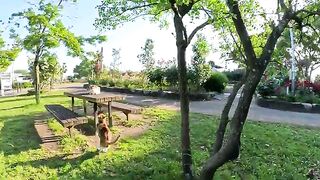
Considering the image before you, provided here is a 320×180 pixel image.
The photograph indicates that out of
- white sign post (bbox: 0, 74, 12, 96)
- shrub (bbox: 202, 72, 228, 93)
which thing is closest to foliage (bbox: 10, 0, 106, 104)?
shrub (bbox: 202, 72, 228, 93)

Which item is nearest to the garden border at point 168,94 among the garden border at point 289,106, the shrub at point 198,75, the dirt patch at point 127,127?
the shrub at point 198,75

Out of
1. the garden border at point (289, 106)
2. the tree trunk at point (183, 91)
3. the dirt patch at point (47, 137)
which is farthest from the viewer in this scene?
the garden border at point (289, 106)

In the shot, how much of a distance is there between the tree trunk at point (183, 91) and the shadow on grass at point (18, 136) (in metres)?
3.41

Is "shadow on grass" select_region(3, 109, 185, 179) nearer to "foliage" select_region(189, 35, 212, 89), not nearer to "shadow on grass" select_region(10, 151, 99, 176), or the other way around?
"shadow on grass" select_region(10, 151, 99, 176)

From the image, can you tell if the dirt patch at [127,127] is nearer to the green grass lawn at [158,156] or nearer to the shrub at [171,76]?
the green grass lawn at [158,156]

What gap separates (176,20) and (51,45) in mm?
10732

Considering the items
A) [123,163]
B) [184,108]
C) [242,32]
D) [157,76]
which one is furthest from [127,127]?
[157,76]

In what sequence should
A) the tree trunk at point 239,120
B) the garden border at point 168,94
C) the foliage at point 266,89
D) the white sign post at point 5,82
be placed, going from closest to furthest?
the tree trunk at point 239,120, the foliage at point 266,89, the garden border at point 168,94, the white sign post at point 5,82

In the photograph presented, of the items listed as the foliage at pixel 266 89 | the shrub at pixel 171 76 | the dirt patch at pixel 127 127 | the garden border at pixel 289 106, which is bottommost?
the dirt patch at pixel 127 127

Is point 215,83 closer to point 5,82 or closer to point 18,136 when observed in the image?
point 18,136

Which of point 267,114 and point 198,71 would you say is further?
point 198,71

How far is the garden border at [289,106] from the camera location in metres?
12.4

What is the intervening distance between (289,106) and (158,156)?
26.1 ft

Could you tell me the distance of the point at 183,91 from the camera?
17.1 feet
